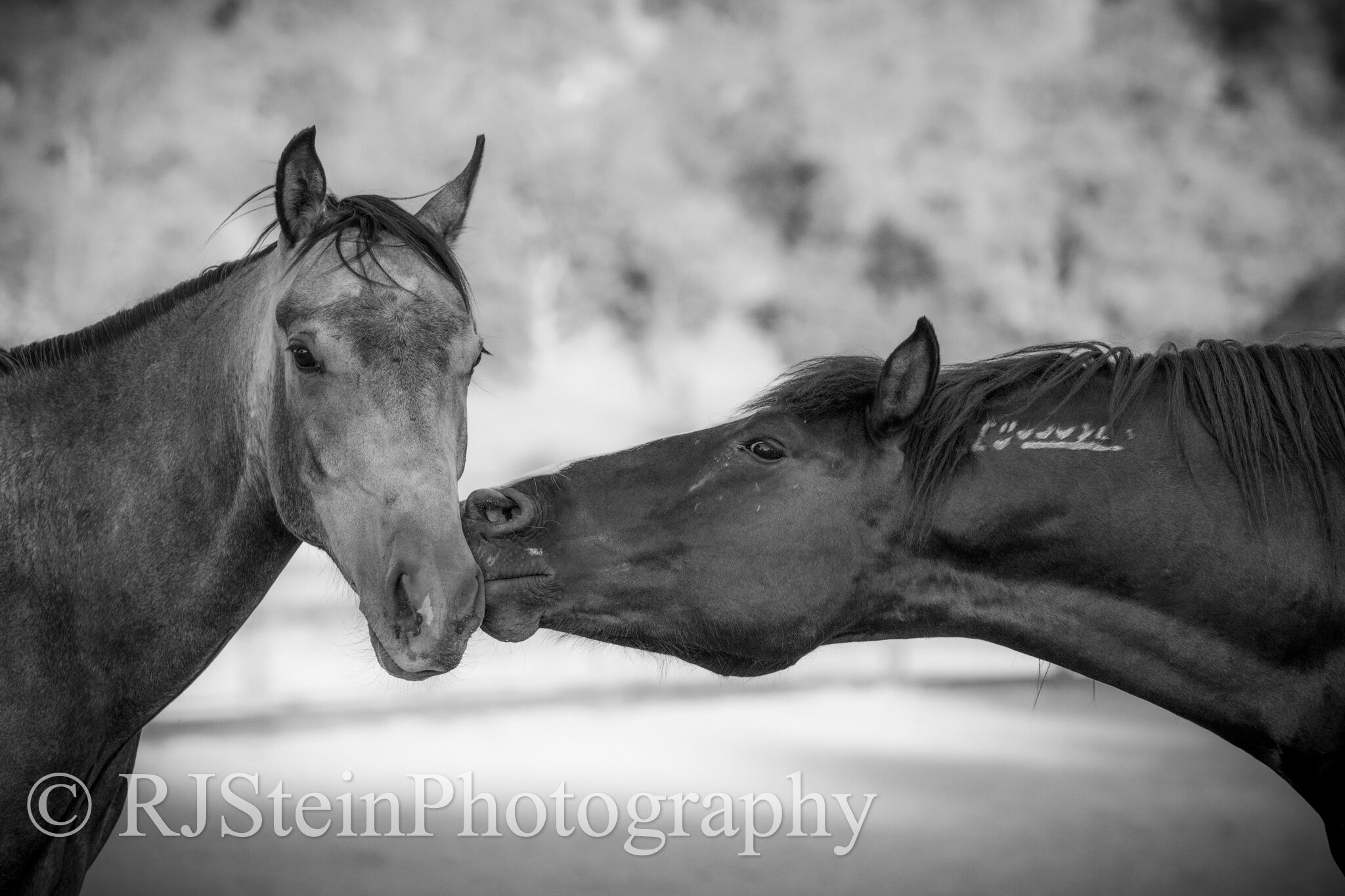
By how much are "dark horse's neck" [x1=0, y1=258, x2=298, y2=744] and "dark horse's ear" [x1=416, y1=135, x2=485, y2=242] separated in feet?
1.43

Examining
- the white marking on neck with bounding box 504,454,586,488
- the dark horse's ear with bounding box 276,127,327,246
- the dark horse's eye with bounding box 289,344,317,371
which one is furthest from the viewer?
the white marking on neck with bounding box 504,454,586,488

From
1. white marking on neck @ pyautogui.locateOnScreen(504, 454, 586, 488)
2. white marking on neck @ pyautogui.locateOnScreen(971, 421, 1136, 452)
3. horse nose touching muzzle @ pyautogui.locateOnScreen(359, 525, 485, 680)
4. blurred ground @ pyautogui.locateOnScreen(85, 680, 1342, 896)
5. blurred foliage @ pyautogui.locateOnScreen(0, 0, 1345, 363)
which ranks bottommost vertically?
blurred ground @ pyautogui.locateOnScreen(85, 680, 1342, 896)

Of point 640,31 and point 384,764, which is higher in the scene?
point 640,31

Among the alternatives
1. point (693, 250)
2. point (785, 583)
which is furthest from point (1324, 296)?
point (785, 583)

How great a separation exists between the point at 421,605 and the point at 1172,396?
5.58 feet

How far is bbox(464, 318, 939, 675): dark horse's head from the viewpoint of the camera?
7.89 feet

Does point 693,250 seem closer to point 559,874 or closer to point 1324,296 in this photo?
point 1324,296

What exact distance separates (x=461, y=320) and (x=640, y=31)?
14.5 m

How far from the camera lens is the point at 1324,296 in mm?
13039

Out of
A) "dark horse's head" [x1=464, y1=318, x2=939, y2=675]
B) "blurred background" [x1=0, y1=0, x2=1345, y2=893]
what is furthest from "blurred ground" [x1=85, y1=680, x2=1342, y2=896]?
"dark horse's head" [x1=464, y1=318, x2=939, y2=675]

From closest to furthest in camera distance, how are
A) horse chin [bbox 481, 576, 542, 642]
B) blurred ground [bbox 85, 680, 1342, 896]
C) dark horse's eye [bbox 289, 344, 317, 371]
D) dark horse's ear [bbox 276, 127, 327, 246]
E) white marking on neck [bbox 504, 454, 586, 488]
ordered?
1. dark horse's eye [bbox 289, 344, 317, 371]
2. dark horse's ear [bbox 276, 127, 327, 246]
3. horse chin [bbox 481, 576, 542, 642]
4. white marking on neck [bbox 504, 454, 586, 488]
5. blurred ground [bbox 85, 680, 1342, 896]

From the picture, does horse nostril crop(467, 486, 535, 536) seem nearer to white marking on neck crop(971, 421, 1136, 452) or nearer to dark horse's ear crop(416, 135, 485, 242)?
dark horse's ear crop(416, 135, 485, 242)

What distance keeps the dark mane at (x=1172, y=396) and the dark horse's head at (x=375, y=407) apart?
87 centimetres

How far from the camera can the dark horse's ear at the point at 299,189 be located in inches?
88.3
